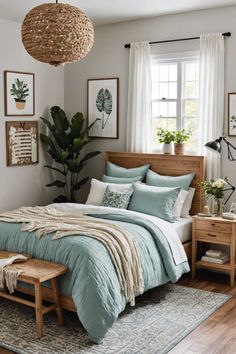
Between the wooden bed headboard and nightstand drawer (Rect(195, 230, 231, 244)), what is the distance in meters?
0.44

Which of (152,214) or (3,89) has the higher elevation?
(3,89)

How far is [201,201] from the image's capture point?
555 cm

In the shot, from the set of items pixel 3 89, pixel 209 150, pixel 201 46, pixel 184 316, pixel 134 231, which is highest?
pixel 201 46

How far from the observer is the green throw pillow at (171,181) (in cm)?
551

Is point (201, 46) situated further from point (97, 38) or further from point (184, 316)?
point (184, 316)

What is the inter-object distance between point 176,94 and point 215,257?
6.51 feet

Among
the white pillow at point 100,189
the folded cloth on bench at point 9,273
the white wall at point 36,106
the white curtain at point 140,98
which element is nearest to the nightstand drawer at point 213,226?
the white pillow at point 100,189

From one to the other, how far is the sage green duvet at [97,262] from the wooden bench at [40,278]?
89mm

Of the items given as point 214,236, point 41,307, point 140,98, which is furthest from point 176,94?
point 41,307

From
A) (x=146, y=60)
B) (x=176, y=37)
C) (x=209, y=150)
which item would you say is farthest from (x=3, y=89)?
(x=209, y=150)

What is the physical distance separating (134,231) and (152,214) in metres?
0.68

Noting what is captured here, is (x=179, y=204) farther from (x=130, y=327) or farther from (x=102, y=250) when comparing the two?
(x=130, y=327)

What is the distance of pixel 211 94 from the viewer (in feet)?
18.1

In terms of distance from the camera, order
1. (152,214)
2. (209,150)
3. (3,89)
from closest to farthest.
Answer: (152,214), (209,150), (3,89)
